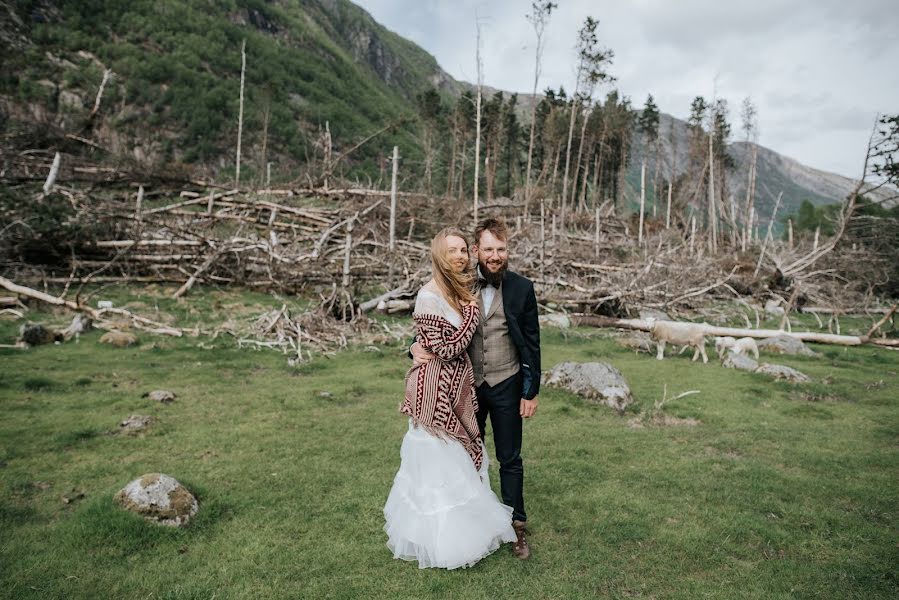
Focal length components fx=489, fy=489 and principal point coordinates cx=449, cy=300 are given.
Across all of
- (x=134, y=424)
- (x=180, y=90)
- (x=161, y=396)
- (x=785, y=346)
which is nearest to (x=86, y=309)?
(x=161, y=396)

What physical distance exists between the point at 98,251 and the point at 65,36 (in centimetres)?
4274

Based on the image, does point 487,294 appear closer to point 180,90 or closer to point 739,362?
point 739,362

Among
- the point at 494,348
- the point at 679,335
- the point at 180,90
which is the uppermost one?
the point at 180,90

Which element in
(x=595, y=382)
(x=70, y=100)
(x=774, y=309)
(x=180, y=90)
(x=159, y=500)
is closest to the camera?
(x=159, y=500)

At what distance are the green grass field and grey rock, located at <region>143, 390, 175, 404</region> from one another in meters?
0.15

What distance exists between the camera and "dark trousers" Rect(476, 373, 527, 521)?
3.51 m

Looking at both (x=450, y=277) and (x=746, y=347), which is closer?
(x=450, y=277)

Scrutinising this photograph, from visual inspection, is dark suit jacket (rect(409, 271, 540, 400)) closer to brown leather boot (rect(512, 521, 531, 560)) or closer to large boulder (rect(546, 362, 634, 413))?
brown leather boot (rect(512, 521, 531, 560))

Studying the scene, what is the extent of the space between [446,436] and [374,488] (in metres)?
1.89

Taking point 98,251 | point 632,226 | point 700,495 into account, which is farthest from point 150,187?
point 632,226

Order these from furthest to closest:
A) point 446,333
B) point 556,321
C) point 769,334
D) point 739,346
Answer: point 556,321 < point 769,334 < point 739,346 < point 446,333

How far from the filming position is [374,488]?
4.81 meters

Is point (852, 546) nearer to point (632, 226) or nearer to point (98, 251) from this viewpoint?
point (98, 251)

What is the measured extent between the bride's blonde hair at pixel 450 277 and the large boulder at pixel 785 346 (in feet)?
39.4
